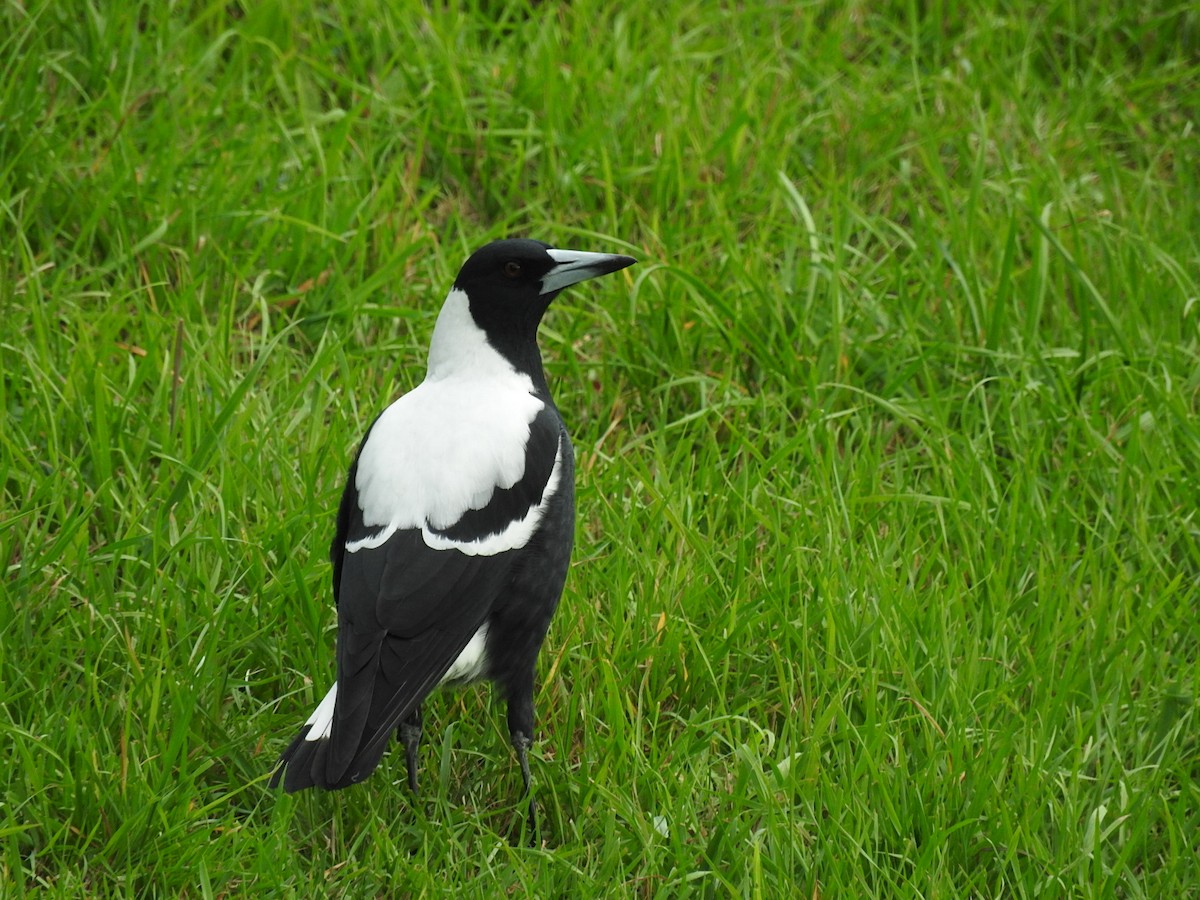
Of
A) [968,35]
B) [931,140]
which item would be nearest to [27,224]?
[931,140]

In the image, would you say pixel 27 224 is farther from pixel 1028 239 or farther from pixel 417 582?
pixel 1028 239

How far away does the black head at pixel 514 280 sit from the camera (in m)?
2.83

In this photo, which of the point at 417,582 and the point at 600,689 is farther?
the point at 600,689

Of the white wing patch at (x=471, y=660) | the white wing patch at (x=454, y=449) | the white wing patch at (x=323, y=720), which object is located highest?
the white wing patch at (x=454, y=449)

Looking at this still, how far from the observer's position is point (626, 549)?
120 inches

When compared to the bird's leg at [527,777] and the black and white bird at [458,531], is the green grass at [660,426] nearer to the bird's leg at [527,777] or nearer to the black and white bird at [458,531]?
the bird's leg at [527,777]

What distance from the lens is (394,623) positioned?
7.98 ft

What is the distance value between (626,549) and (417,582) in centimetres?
68

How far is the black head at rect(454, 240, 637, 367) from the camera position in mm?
2834

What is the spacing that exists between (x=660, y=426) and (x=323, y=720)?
4.51 feet

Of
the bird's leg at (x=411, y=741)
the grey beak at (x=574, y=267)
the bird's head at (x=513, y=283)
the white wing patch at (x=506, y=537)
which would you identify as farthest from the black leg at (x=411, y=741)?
the grey beak at (x=574, y=267)

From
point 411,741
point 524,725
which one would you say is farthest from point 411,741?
point 524,725

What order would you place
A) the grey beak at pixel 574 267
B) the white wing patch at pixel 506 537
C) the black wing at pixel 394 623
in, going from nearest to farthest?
1. the black wing at pixel 394 623
2. the white wing patch at pixel 506 537
3. the grey beak at pixel 574 267

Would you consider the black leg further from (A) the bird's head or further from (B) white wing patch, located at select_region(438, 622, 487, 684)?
A: (A) the bird's head
